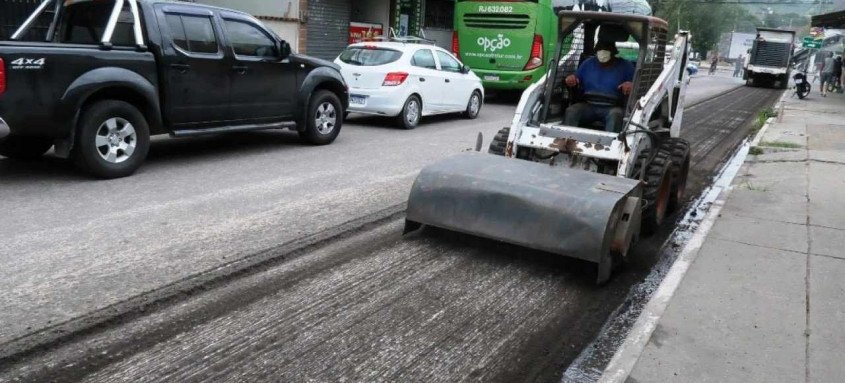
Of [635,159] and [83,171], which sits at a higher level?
[635,159]

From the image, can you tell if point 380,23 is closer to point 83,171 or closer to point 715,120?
point 715,120

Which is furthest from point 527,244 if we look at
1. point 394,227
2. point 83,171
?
point 83,171

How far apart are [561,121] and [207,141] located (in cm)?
566

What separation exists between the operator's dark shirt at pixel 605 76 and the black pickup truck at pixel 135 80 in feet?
14.6

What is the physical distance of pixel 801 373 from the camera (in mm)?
3922

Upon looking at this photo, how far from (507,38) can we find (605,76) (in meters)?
12.1

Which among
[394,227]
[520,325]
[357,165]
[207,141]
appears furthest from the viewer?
[207,141]

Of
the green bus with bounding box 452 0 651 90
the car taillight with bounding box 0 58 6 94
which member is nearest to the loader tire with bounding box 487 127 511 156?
the car taillight with bounding box 0 58 6 94

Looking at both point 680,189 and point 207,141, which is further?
point 207,141

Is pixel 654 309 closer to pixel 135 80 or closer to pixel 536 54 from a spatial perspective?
pixel 135 80

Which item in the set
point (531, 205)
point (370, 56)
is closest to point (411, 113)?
point (370, 56)

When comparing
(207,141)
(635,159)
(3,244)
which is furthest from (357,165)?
(3,244)

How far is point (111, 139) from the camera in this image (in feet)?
26.0

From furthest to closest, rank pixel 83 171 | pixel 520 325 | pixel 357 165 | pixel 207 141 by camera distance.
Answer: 1. pixel 207 141
2. pixel 357 165
3. pixel 83 171
4. pixel 520 325
